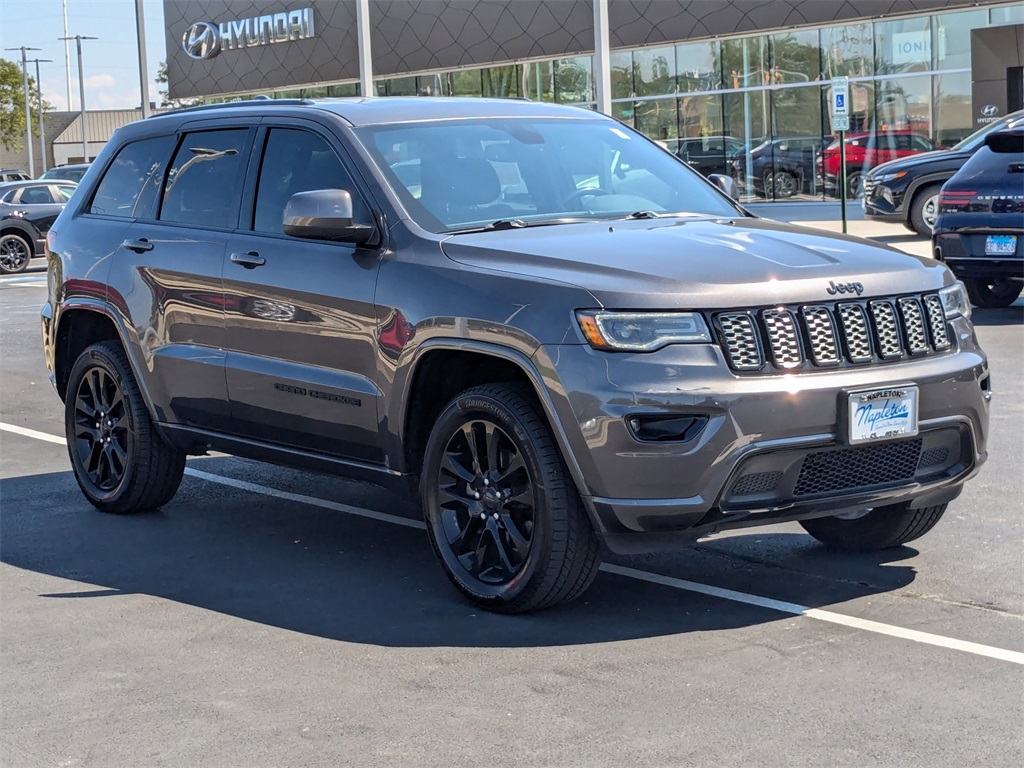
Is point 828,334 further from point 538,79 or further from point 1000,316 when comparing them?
point 538,79

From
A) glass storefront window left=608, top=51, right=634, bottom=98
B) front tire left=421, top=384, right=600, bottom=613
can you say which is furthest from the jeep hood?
glass storefront window left=608, top=51, right=634, bottom=98

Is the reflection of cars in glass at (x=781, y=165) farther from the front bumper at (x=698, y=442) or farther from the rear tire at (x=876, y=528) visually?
the front bumper at (x=698, y=442)

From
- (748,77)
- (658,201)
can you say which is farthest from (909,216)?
(658,201)

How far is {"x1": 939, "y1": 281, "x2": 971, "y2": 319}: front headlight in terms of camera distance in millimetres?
5363

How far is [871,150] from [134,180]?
84.7ft

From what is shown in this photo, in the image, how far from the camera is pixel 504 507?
5230 mm

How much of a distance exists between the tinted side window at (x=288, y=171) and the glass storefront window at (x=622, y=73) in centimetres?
3041

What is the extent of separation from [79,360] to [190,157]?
1227 millimetres

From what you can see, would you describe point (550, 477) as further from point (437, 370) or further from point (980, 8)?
point (980, 8)

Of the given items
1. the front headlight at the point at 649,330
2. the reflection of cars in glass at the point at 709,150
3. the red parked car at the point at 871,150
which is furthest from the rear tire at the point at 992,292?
the reflection of cars in glass at the point at 709,150

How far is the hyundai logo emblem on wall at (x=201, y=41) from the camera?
153ft

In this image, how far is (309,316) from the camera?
5.90m

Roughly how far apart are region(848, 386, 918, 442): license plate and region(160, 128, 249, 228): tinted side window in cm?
296

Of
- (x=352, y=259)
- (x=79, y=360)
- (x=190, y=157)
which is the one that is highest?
(x=190, y=157)
